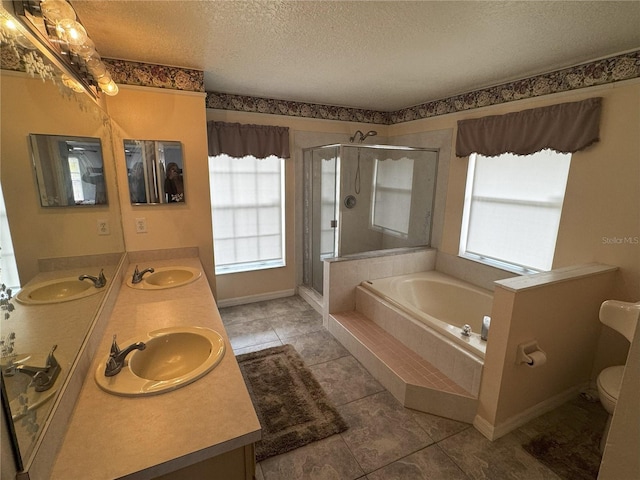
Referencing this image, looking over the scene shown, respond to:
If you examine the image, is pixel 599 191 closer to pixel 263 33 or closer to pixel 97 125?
pixel 263 33

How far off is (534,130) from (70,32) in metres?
2.92

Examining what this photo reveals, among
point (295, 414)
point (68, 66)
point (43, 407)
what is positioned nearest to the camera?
point (43, 407)

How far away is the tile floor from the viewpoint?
5.35ft

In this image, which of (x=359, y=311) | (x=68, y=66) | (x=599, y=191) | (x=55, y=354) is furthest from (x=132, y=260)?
(x=599, y=191)

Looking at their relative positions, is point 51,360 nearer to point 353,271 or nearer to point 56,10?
point 56,10

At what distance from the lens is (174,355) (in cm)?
138

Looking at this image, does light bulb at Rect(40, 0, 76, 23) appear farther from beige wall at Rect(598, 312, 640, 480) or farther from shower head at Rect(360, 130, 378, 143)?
shower head at Rect(360, 130, 378, 143)

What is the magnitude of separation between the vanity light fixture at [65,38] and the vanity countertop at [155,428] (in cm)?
120

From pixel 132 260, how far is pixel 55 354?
1.66 m

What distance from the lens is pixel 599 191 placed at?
2.09 meters

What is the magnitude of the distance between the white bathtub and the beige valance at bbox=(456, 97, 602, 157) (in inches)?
50.1

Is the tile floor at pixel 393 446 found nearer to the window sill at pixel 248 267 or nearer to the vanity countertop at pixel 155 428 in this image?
the vanity countertop at pixel 155 428

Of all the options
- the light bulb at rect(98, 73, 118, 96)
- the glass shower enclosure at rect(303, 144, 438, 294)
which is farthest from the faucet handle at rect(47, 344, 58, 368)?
the glass shower enclosure at rect(303, 144, 438, 294)

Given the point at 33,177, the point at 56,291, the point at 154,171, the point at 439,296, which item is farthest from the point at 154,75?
the point at 439,296
